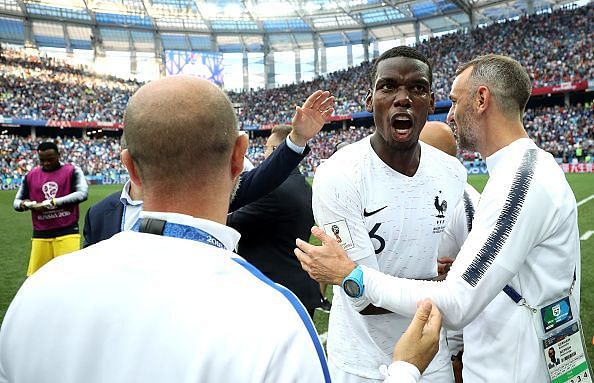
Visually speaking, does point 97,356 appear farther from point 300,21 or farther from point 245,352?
point 300,21

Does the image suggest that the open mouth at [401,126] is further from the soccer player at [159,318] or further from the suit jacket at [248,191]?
the soccer player at [159,318]

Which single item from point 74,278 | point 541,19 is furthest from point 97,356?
point 541,19

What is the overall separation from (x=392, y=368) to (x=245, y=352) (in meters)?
0.64

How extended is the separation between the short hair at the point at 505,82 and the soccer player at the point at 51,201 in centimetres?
526

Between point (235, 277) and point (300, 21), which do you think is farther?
point (300, 21)

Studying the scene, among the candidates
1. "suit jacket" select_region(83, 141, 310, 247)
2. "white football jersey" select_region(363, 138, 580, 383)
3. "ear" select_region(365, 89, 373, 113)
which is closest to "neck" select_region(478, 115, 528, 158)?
→ "white football jersey" select_region(363, 138, 580, 383)

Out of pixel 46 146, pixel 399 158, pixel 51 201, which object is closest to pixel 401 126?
pixel 399 158

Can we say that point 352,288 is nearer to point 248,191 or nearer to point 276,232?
point 248,191

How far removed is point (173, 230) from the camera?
110 cm

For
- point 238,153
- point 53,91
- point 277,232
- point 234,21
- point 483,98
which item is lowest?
point 277,232

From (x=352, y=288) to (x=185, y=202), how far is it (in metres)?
1.02

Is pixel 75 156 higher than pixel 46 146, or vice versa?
pixel 46 146

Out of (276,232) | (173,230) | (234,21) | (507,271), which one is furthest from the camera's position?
(234,21)

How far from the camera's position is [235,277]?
99cm
